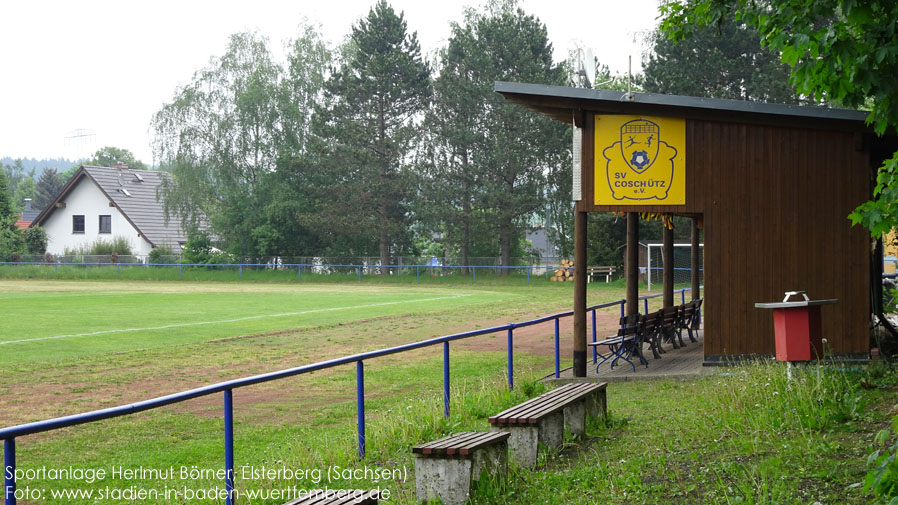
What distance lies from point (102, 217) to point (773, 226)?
63.8 meters

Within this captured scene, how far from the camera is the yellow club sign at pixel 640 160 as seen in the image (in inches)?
557

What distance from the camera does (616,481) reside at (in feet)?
22.7

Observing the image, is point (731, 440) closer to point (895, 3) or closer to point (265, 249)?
point (895, 3)

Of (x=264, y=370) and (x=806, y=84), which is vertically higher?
(x=806, y=84)

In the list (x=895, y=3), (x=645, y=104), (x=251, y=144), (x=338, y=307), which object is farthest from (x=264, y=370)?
(x=251, y=144)

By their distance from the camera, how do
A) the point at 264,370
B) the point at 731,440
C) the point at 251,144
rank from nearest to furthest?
the point at 731,440
the point at 264,370
the point at 251,144

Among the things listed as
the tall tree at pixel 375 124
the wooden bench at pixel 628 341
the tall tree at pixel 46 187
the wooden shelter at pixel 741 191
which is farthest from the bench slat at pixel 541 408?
the tall tree at pixel 46 187

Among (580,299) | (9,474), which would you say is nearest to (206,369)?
(580,299)

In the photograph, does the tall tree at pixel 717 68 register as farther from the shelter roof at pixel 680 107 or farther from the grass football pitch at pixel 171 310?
the shelter roof at pixel 680 107

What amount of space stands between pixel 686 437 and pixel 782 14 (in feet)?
14.3

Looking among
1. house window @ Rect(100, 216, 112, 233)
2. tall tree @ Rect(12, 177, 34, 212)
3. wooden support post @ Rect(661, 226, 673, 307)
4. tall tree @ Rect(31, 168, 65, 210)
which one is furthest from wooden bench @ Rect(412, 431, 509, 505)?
tall tree @ Rect(12, 177, 34, 212)

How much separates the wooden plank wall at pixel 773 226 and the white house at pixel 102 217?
194ft

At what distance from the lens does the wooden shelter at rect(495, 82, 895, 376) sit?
538 inches

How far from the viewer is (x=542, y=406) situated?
848 cm
